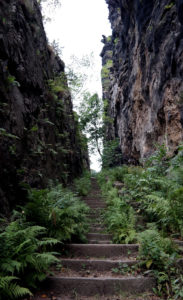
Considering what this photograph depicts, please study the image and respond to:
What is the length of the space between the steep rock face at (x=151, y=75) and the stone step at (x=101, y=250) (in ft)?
16.5

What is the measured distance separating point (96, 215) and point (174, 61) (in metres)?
6.95

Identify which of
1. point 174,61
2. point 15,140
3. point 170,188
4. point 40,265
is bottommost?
point 40,265

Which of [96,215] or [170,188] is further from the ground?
[170,188]

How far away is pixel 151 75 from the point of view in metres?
10.7

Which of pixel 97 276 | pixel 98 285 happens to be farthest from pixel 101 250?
pixel 98 285

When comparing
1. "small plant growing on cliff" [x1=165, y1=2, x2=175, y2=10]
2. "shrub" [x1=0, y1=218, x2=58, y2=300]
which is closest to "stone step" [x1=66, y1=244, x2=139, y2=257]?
"shrub" [x1=0, y1=218, x2=58, y2=300]

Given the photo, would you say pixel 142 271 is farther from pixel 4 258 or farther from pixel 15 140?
pixel 15 140

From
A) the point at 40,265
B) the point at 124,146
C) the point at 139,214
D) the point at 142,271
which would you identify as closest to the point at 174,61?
the point at 139,214

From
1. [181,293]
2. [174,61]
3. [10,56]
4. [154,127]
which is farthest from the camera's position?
[154,127]

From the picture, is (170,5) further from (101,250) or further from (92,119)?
(92,119)

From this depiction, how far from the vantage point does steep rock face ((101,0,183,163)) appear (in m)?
7.99

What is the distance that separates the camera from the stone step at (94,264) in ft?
12.2

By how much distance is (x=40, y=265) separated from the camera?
2951mm

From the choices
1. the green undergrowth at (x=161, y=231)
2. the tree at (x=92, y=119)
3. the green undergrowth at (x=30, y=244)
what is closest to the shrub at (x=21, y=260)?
the green undergrowth at (x=30, y=244)
